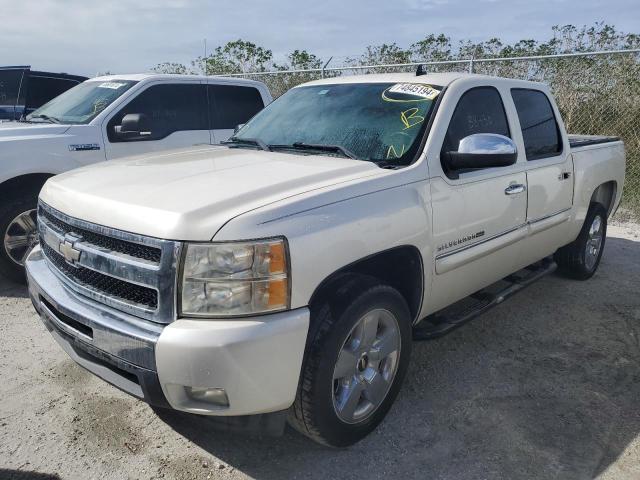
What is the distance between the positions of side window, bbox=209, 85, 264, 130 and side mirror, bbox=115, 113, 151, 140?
104cm

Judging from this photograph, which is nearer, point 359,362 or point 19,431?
point 359,362

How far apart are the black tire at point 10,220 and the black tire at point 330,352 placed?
359cm

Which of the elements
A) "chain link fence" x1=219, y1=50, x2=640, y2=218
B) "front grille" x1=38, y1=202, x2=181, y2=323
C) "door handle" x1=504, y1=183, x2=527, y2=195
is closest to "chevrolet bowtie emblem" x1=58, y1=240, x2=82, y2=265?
"front grille" x1=38, y1=202, x2=181, y2=323

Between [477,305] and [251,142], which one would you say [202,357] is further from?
[477,305]

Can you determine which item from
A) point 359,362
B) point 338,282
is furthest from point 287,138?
point 359,362

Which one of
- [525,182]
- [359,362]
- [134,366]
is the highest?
[525,182]

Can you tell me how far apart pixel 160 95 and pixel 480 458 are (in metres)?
4.91

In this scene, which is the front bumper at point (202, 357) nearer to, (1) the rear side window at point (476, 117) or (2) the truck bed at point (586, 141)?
(1) the rear side window at point (476, 117)

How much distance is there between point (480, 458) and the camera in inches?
105

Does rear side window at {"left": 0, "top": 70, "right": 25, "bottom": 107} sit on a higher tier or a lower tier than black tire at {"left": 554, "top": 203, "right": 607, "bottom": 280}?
higher

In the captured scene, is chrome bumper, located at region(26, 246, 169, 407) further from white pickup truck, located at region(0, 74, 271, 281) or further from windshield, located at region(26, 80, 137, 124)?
windshield, located at region(26, 80, 137, 124)

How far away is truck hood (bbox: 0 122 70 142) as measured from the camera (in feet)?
15.9

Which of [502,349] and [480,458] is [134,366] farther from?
[502,349]

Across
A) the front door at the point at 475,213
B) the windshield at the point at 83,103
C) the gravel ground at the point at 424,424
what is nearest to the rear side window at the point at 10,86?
the windshield at the point at 83,103
